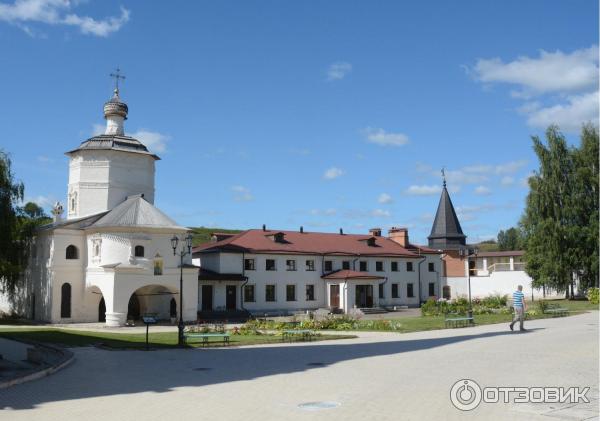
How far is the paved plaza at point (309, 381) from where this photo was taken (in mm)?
9023

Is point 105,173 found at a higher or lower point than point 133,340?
higher

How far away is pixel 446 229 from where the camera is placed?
61375 mm

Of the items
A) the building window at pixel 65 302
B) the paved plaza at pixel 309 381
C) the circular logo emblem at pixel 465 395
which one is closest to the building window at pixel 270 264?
the building window at pixel 65 302

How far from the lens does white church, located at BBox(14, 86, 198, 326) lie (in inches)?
1350

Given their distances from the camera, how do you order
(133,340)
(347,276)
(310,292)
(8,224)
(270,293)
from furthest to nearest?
(310,292)
(347,276)
(270,293)
(8,224)
(133,340)

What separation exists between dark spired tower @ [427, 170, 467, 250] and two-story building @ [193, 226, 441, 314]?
267 inches

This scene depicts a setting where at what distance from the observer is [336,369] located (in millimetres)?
13875

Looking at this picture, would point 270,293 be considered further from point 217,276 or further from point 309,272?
point 217,276

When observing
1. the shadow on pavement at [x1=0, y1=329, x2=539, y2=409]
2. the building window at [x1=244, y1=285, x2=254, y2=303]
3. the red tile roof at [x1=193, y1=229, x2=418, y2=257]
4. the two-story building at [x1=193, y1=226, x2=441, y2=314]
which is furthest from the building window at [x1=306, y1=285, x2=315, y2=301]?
the shadow on pavement at [x1=0, y1=329, x2=539, y2=409]

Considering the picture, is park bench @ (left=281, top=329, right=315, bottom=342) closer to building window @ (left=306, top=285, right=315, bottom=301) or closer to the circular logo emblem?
the circular logo emblem

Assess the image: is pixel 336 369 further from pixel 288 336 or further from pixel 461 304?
pixel 461 304

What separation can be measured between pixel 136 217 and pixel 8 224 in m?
7.19

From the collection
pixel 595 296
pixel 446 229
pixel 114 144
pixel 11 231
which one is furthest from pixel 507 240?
pixel 11 231

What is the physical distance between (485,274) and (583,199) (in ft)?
52.6
